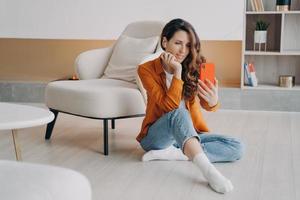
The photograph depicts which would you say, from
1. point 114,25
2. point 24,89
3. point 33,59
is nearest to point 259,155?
point 114,25

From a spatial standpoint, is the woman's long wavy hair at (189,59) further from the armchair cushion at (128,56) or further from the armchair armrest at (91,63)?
the armchair armrest at (91,63)

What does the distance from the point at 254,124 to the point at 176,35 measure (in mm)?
1479

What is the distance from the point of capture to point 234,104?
4.57m

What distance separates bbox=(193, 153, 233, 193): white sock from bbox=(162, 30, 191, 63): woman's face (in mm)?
603

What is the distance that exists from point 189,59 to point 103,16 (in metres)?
1.99

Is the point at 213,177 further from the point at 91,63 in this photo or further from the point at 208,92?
the point at 91,63

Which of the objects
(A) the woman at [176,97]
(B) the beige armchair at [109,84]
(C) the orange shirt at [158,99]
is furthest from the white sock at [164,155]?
(B) the beige armchair at [109,84]

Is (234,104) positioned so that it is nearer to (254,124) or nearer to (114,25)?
(254,124)

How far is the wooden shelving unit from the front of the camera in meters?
4.60

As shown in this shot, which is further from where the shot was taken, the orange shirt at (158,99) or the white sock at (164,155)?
the white sock at (164,155)

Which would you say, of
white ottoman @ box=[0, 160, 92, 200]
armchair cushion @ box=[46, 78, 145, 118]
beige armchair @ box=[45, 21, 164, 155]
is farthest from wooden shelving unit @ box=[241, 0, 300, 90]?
white ottoman @ box=[0, 160, 92, 200]

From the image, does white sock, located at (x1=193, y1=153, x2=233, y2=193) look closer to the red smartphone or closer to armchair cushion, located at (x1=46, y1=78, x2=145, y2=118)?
the red smartphone

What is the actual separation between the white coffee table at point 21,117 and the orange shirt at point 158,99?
90cm

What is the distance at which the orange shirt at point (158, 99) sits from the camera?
273 cm
